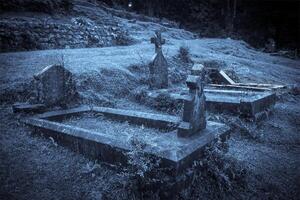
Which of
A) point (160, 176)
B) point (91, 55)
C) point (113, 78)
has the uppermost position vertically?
point (91, 55)

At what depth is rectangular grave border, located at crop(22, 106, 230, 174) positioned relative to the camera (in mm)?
3812

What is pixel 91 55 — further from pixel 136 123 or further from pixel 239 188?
pixel 239 188

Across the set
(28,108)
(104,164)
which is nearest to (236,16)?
(28,108)

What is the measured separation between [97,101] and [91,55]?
4.15 m

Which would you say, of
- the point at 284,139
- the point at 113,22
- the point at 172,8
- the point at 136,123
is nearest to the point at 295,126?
the point at 284,139

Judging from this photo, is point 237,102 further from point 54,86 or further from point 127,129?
point 54,86

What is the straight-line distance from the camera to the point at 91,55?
11227 millimetres

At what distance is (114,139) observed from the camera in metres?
4.34

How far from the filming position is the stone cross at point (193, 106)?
4344 millimetres

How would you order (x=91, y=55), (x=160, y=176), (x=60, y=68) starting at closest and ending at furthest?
(x=160, y=176), (x=60, y=68), (x=91, y=55)

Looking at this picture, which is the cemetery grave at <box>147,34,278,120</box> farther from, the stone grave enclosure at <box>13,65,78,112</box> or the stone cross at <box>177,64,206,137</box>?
the stone grave enclosure at <box>13,65,78,112</box>

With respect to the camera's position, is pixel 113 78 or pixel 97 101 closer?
pixel 97 101

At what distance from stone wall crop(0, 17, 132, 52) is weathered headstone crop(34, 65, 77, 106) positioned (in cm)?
649

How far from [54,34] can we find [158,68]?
753cm
